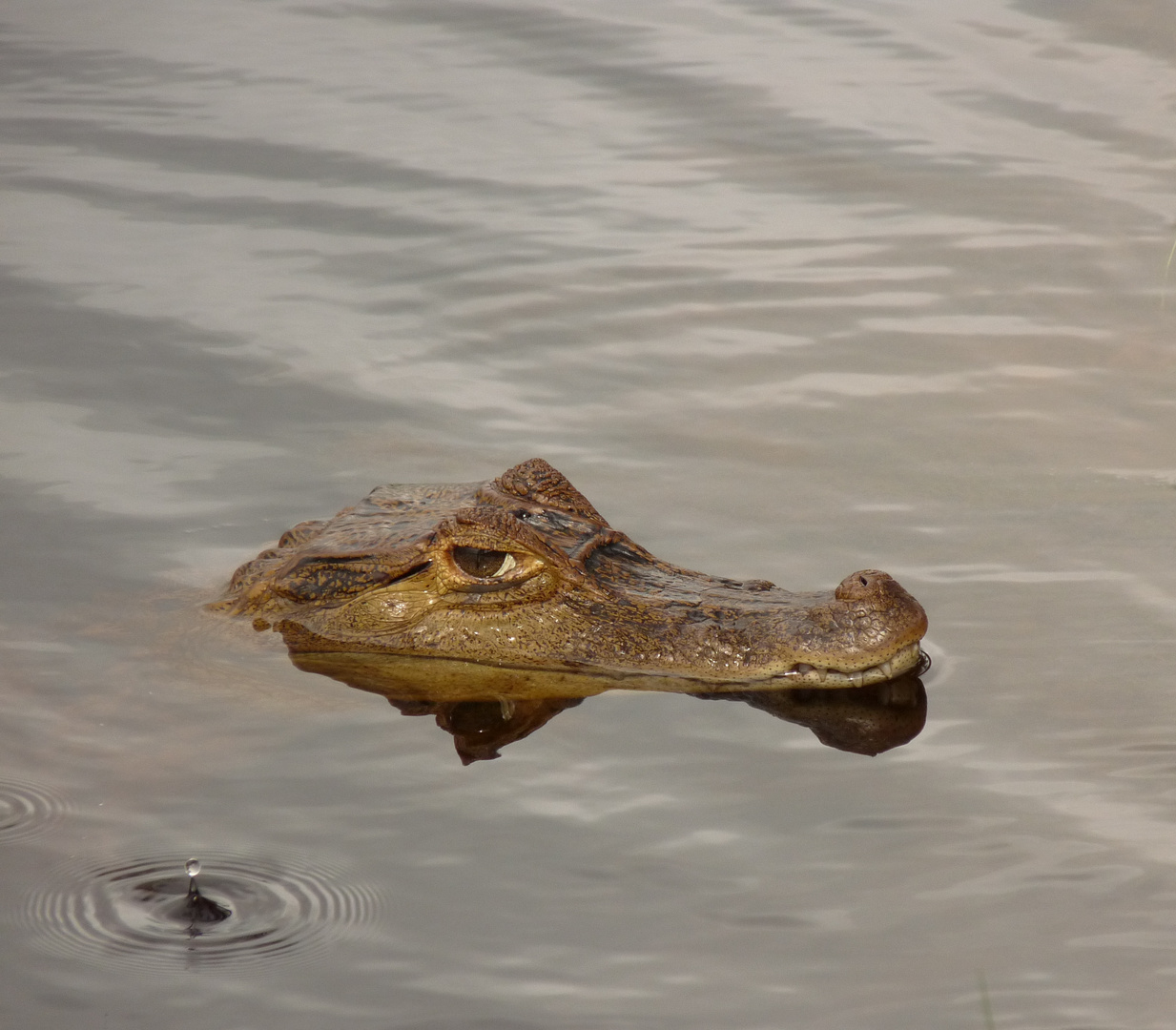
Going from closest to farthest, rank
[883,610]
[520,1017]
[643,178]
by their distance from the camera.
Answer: [520,1017] < [883,610] < [643,178]

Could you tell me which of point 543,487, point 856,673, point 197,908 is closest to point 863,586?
point 856,673

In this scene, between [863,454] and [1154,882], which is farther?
[863,454]

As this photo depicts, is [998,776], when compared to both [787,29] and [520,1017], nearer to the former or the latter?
[520,1017]

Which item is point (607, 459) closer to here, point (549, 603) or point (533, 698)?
point (549, 603)

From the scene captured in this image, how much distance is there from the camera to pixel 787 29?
15.8 meters

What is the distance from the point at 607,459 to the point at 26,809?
375cm

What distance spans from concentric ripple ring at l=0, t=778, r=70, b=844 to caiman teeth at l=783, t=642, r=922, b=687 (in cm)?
248

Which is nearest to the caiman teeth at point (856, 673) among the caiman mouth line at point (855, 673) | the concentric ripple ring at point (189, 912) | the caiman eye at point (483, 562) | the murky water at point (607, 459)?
the caiman mouth line at point (855, 673)

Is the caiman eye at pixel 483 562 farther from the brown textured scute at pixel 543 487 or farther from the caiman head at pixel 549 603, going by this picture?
the brown textured scute at pixel 543 487

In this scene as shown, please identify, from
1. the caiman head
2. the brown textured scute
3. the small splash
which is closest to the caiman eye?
the caiman head

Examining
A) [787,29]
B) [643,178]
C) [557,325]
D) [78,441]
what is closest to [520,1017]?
[78,441]

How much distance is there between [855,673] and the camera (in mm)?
5848

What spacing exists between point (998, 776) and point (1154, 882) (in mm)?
736

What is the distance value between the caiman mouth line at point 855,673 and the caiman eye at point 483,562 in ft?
3.64
